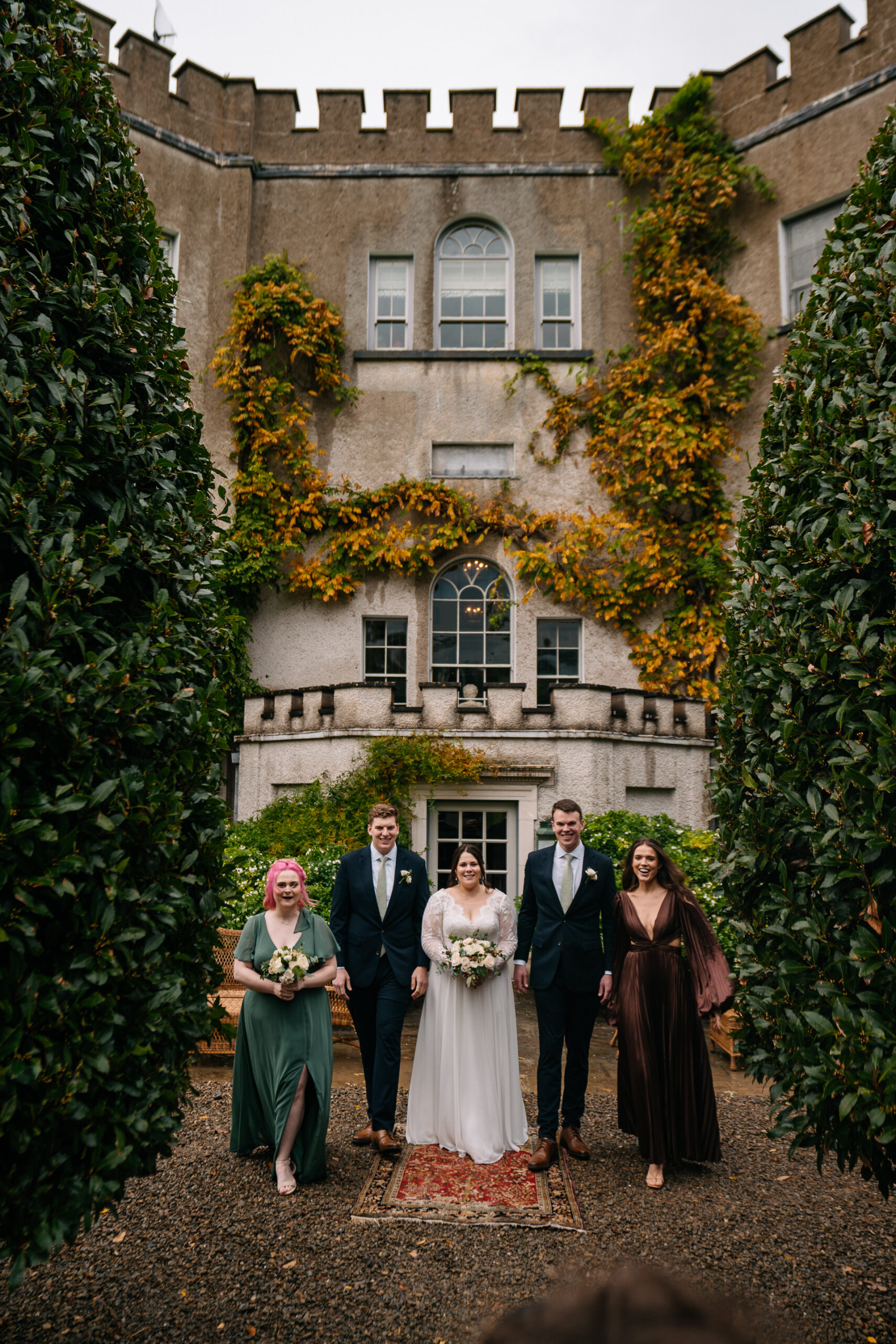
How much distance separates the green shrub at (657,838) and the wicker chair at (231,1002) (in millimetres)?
3383

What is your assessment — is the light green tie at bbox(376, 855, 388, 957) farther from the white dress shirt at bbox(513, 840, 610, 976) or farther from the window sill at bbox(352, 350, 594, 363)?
the window sill at bbox(352, 350, 594, 363)

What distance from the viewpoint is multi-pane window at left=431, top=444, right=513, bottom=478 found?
14234 millimetres

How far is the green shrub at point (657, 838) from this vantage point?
9.84 m

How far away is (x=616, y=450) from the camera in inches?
542

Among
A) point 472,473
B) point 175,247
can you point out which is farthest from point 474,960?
point 175,247

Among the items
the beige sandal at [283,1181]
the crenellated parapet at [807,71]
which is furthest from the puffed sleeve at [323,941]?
the crenellated parapet at [807,71]

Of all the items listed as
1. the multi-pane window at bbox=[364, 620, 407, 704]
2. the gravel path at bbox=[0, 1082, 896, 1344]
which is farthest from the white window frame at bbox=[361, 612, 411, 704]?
the gravel path at bbox=[0, 1082, 896, 1344]

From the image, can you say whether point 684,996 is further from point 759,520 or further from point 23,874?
point 23,874

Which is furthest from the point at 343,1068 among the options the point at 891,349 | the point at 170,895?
the point at 891,349

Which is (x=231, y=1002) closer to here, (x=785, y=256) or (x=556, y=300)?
(x=556, y=300)

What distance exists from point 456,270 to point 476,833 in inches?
381

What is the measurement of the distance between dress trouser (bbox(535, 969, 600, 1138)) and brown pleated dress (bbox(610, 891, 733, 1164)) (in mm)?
272

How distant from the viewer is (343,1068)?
709 centimetres

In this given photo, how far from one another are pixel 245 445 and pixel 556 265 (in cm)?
627
